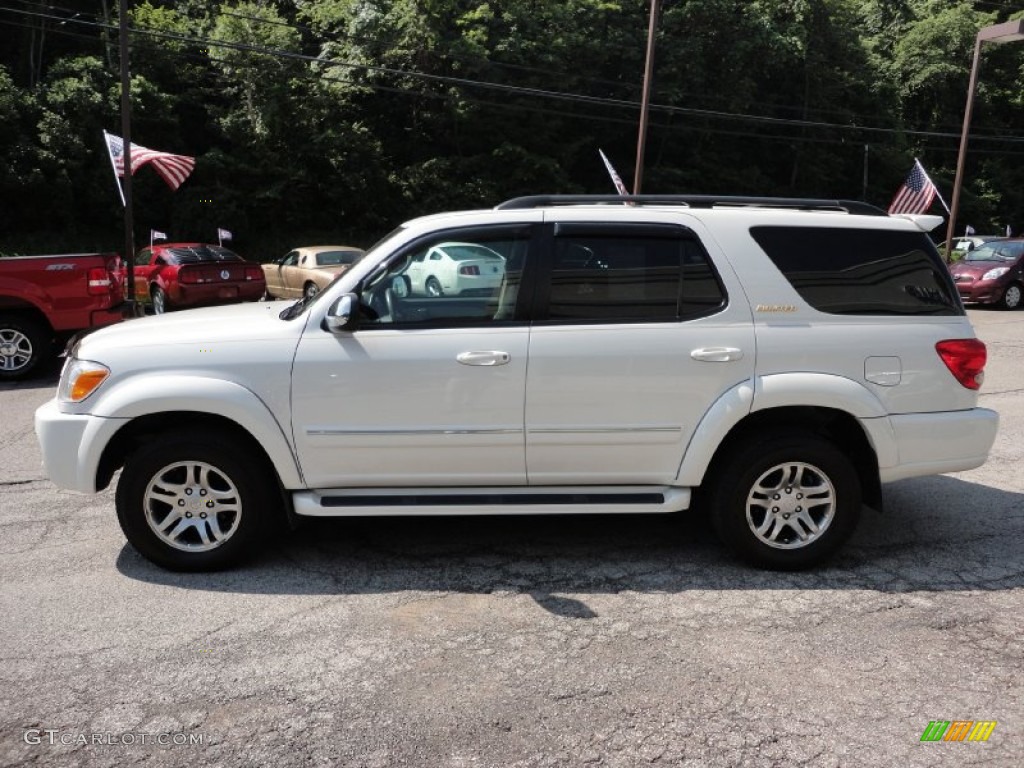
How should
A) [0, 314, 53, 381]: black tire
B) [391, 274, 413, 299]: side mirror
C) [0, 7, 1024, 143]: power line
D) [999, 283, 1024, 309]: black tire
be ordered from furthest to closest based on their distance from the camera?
[0, 7, 1024, 143]: power line → [999, 283, 1024, 309]: black tire → [0, 314, 53, 381]: black tire → [391, 274, 413, 299]: side mirror

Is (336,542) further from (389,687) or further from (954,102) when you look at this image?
(954,102)

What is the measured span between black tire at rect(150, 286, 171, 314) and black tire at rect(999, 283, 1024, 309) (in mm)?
A: 19010

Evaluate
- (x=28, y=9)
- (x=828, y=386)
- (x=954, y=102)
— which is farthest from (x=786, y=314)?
(x=954, y=102)

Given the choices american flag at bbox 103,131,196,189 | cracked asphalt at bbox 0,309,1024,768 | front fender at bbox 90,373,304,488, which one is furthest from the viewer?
american flag at bbox 103,131,196,189

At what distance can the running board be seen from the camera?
433cm

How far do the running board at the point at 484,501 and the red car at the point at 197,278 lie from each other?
13435 mm

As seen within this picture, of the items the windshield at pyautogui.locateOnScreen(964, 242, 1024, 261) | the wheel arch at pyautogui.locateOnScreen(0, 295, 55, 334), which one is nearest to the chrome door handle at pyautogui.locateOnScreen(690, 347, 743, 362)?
the wheel arch at pyautogui.locateOnScreen(0, 295, 55, 334)

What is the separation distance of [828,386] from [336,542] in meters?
2.84

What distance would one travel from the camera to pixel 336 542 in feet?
16.2

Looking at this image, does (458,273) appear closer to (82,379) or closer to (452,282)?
(452,282)

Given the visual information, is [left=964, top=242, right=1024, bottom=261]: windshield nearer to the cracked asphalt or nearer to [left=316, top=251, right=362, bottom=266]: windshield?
[left=316, top=251, right=362, bottom=266]: windshield

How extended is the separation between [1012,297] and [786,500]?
19336mm

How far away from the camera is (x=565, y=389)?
4.29 m

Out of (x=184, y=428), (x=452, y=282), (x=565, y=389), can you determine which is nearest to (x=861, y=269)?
(x=565, y=389)
